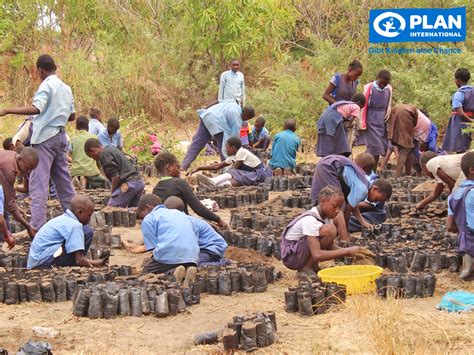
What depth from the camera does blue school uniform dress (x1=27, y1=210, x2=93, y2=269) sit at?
289 inches

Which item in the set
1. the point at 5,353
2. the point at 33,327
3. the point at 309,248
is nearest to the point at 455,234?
the point at 309,248

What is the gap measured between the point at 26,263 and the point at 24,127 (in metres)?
3.41

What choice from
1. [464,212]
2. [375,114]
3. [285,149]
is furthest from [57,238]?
[285,149]

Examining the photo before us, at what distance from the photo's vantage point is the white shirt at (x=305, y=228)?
7207 mm

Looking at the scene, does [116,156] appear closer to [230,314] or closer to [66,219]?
[66,219]

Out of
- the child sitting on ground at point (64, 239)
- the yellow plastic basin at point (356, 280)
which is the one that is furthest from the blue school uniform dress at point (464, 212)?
the child sitting on ground at point (64, 239)

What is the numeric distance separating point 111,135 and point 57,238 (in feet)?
17.9

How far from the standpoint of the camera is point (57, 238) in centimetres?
741

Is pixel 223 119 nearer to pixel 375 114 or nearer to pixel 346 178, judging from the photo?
pixel 375 114

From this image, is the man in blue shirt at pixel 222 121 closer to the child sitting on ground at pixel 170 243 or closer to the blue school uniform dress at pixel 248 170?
the blue school uniform dress at pixel 248 170

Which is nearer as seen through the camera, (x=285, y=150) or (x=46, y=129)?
(x=46, y=129)

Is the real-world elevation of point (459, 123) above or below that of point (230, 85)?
below

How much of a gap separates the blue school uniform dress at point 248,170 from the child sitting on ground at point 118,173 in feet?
7.03

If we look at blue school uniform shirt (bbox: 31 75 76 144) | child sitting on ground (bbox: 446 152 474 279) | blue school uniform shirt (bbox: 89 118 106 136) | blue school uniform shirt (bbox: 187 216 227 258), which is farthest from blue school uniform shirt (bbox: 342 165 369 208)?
blue school uniform shirt (bbox: 89 118 106 136)
